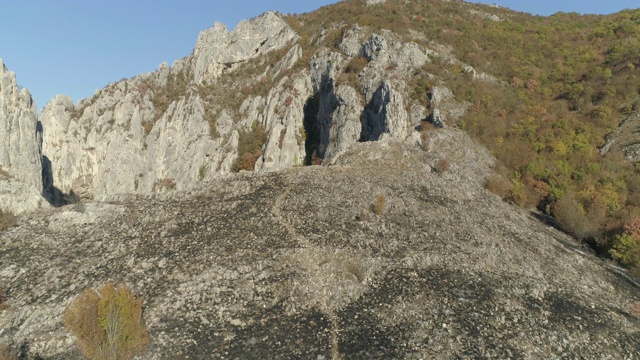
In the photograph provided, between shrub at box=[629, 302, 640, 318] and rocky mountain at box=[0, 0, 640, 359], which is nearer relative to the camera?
rocky mountain at box=[0, 0, 640, 359]

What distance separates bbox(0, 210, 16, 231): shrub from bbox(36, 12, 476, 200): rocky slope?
3016 centimetres

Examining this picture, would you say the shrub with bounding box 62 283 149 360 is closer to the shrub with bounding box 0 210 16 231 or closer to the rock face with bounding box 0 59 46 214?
the shrub with bounding box 0 210 16 231

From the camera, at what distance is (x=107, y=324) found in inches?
576

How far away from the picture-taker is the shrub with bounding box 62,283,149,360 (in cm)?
1417

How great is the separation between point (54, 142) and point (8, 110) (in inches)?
701

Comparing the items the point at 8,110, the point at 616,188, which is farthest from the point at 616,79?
the point at 8,110

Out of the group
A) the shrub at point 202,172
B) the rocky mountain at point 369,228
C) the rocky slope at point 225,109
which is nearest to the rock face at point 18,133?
the rocky mountain at point 369,228

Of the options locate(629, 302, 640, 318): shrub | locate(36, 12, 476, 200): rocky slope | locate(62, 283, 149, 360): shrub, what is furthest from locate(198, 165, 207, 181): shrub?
locate(629, 302, 640, 318): shrub

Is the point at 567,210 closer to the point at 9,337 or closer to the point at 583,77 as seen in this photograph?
the point at 583,77

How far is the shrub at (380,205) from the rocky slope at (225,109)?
1957cm

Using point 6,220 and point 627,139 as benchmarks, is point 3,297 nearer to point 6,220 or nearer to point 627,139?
point 6,220

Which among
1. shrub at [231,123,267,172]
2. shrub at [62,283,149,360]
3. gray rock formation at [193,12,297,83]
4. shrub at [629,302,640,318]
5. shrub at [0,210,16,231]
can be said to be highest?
gray rock formation at [193,12,297,83]

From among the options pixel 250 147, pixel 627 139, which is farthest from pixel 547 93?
pixel 250 147

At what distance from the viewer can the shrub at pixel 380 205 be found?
79.1ft
